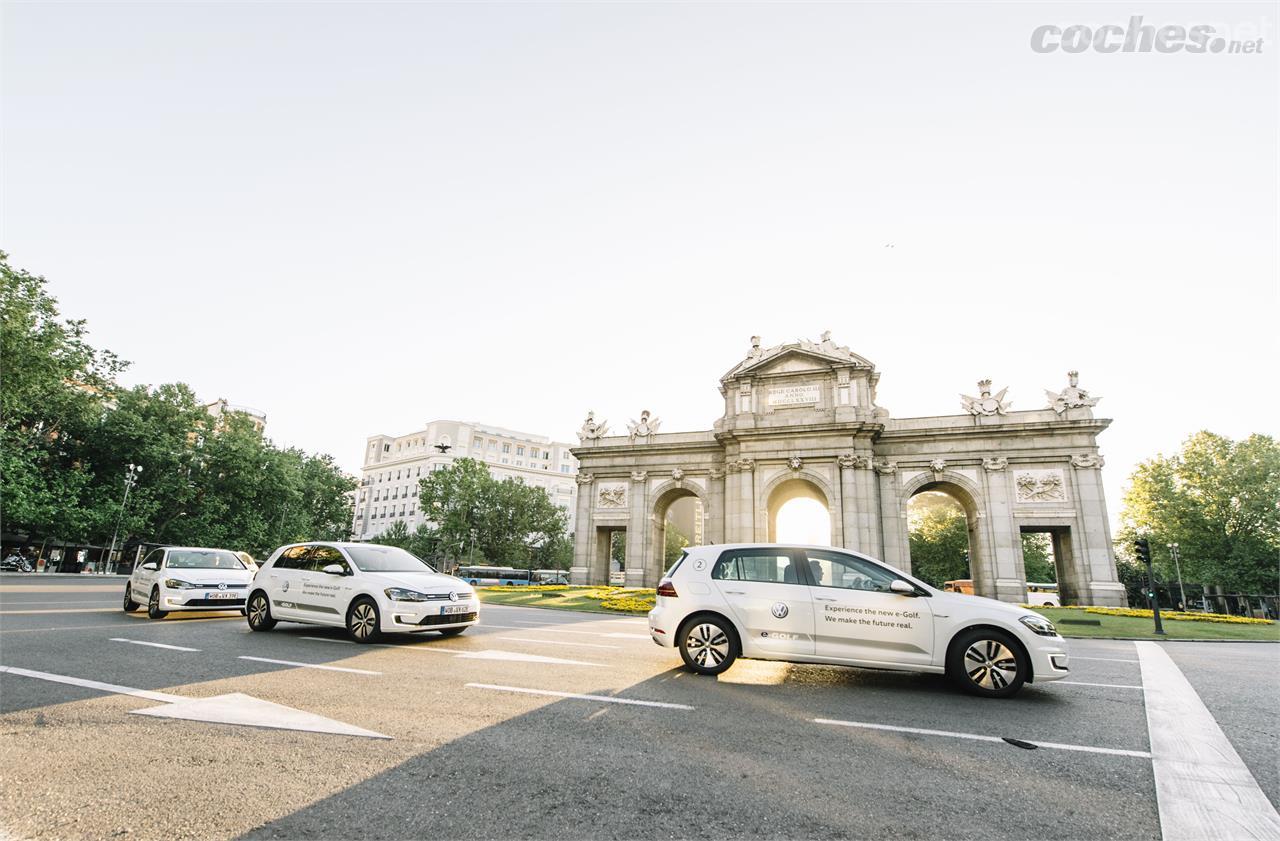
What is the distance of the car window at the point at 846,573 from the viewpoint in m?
7.53

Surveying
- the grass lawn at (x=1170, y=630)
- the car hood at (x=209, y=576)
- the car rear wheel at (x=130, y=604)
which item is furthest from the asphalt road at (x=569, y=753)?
the grass lawn at (x=1170, y=630)

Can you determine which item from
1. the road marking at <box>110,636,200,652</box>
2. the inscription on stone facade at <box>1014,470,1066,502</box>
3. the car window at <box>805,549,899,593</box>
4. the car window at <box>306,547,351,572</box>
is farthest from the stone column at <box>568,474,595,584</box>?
the car window at <box>805,549,899,593</box>

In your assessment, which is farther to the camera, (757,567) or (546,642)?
(546,642)

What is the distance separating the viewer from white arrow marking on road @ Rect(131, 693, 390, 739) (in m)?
4.81

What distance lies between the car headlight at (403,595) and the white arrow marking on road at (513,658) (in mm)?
1487

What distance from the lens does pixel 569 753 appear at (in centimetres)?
437

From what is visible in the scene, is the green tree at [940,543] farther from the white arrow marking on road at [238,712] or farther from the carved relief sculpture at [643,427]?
the white arrow marking on road at [238,712]

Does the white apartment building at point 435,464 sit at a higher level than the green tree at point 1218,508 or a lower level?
higher

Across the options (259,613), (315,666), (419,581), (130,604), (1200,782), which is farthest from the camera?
(130,604)

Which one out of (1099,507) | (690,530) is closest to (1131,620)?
(1099,507)

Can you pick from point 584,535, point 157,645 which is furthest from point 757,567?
point 584,535

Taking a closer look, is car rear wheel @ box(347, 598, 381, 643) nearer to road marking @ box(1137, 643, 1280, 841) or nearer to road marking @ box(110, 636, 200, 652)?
road marking @ box(110, 636, 200, 652)

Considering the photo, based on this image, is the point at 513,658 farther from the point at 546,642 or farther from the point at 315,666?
the point at 315,666

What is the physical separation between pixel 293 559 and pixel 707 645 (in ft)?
27.6
